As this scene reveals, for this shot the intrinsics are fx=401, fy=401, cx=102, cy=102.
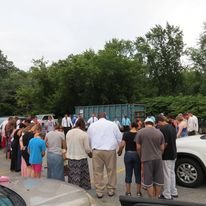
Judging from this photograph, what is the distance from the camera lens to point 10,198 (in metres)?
3.35

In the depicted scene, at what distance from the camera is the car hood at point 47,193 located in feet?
11.3

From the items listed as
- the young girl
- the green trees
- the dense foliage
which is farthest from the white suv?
the green trees

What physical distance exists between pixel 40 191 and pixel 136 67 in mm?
39905

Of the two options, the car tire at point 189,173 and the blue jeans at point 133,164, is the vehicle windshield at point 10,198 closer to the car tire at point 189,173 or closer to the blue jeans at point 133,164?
the blue jeans at point 133,164

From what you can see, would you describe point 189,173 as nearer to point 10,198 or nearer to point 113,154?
point 113,154

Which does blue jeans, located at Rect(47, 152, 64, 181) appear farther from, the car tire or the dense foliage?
the dense foliage

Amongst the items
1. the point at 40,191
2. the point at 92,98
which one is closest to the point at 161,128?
the point at 40,191

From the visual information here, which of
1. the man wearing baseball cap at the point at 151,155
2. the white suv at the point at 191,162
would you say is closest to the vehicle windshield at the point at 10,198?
the man wearing baseball cap at the point at 151,155

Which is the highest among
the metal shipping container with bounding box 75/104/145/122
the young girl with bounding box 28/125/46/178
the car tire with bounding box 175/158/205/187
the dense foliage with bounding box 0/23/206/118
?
the dense foliage with bounding box 0/23/206/118

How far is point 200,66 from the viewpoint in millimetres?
55156

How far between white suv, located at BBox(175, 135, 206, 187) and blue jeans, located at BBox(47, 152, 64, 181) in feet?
8.76

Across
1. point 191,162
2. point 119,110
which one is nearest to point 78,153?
point 191,162

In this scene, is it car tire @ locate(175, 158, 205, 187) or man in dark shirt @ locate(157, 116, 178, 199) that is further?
car tire @ locate(175, 158, 205, 187)

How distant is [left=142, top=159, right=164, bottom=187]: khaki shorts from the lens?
7426 mm
